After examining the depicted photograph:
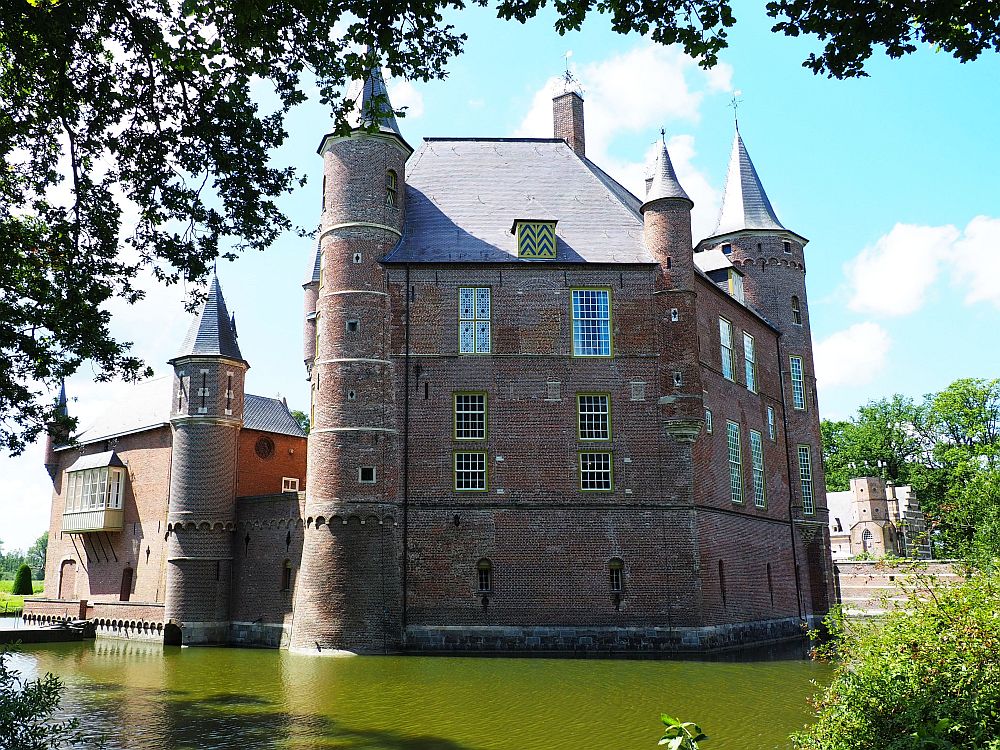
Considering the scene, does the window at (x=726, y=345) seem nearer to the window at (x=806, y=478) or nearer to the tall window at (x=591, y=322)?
the tall window at (x=591, y=322)

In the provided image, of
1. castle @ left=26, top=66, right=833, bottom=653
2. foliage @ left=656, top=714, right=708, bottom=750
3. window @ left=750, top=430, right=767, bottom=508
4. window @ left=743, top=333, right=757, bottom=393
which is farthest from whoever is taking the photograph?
window @ left=743, top=333, right=757, bottom=393

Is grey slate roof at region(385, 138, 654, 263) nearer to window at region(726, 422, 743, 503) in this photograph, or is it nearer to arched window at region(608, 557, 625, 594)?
window at region(726, 422, 743, 503)

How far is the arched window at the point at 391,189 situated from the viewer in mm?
29250

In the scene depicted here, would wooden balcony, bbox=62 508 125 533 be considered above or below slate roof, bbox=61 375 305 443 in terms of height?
below

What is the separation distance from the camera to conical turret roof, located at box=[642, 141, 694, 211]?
29375 mm

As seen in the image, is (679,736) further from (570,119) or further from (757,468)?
(570,119)

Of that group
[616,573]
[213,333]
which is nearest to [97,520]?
[213,333]

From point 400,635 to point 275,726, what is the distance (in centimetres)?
1185

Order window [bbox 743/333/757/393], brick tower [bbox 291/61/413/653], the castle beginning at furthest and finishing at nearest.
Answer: window [bbox 743/333/757/393] < the castle < brick tower [bbox 291/61/413/653]

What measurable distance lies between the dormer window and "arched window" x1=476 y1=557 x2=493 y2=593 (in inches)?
400

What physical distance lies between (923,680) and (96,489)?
38267mm

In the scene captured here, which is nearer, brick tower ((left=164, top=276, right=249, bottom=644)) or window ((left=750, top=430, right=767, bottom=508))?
brick tower ((left=164, top=276, right=249, bottom=644))

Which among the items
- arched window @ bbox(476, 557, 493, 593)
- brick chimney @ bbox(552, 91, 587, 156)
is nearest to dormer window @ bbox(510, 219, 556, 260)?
brick chimney @ bbox(552, 91, 587, 156)

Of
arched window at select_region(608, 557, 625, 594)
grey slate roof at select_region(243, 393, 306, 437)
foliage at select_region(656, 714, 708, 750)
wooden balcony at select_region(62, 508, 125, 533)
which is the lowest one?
foliage at select_region(656, 714, 708, 750)
